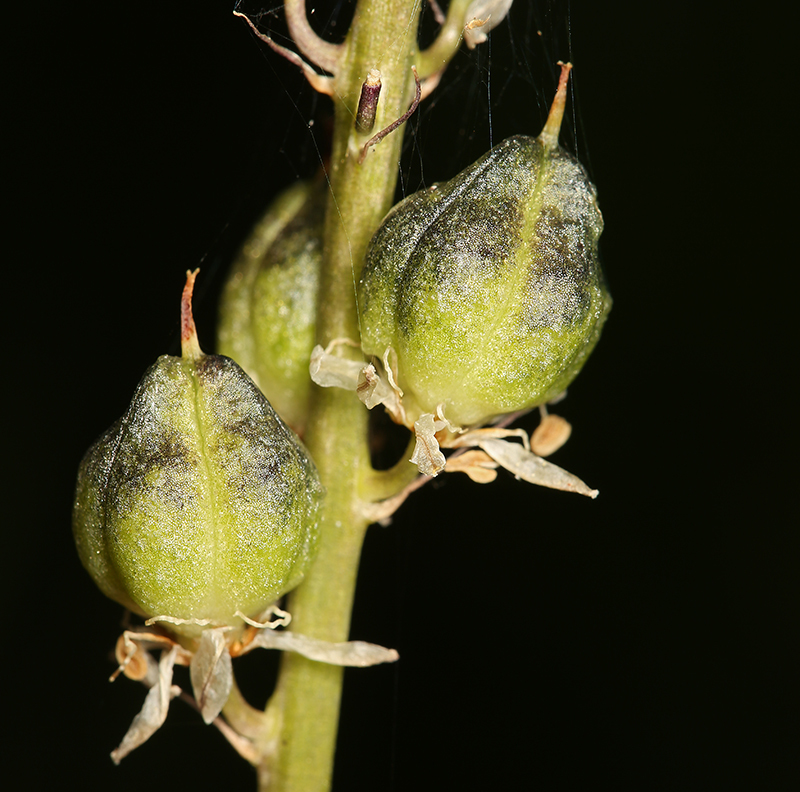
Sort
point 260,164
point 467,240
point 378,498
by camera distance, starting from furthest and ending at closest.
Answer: point 260,164 → point 378,498 → point 467,240

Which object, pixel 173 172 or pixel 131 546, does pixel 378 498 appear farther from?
pixel 173 172

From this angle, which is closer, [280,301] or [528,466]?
[528,466]

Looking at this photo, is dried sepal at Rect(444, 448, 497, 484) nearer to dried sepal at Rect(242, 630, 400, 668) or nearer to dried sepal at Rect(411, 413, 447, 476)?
dried sepal at Rect(411, 413, 447, 476)

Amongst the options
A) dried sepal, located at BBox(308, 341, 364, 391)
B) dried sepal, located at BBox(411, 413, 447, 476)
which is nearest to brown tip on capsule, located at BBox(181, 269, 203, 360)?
dried sepal, located at BBox(308, 341, 364, 391)

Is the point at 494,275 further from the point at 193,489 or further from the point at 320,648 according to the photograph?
the point at 320,648

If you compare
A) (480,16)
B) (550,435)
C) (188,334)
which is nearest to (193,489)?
(188,334)

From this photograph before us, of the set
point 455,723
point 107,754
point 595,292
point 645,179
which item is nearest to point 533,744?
point 455,723
